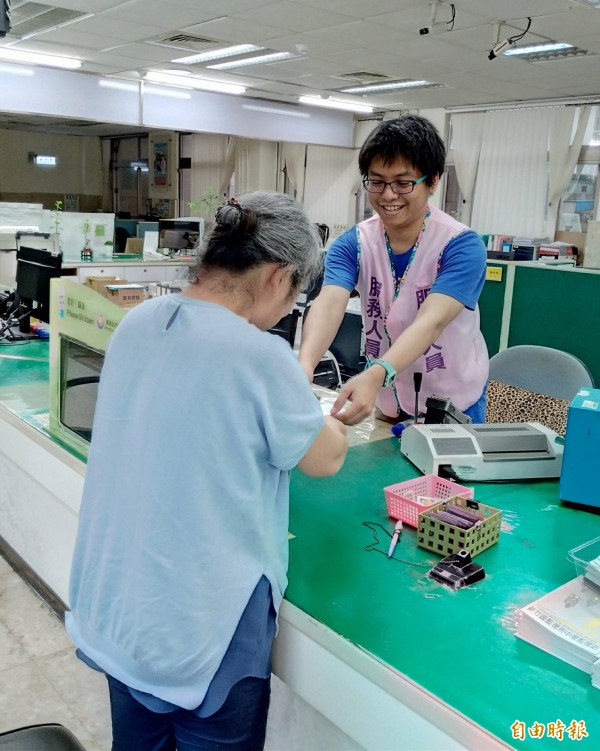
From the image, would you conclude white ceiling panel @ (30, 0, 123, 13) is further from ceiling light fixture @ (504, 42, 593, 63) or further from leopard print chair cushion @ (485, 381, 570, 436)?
leopard print chair cushion @ (485, 381, 570, 436)

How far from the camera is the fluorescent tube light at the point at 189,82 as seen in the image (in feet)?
24.4

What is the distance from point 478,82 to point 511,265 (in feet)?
11.1

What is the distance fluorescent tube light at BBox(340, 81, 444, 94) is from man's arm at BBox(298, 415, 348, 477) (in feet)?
22.6

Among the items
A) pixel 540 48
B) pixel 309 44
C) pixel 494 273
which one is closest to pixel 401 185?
pixel 494 273

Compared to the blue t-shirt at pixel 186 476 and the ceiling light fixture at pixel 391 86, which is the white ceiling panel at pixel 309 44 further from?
the blue t-shirt at pixel 186 476

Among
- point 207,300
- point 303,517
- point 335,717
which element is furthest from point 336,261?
point 335,717

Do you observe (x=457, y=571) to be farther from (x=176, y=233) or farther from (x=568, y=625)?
(x=176, y=233)

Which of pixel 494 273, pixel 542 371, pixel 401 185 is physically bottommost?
pixel 542 371

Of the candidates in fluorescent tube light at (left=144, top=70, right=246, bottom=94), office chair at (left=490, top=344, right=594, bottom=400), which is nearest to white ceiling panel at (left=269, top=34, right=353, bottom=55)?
fluorescent tube light at (left=144, top=70, right=246, bottom=94)

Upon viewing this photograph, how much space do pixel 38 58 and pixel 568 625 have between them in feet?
24.1

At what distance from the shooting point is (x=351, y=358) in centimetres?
423

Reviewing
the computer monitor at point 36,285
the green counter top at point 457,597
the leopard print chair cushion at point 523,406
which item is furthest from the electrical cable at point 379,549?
the computer monitor at point 36,285

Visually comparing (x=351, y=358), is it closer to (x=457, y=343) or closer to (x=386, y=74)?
(x=457, y=343)

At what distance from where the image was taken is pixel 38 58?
266 inches
